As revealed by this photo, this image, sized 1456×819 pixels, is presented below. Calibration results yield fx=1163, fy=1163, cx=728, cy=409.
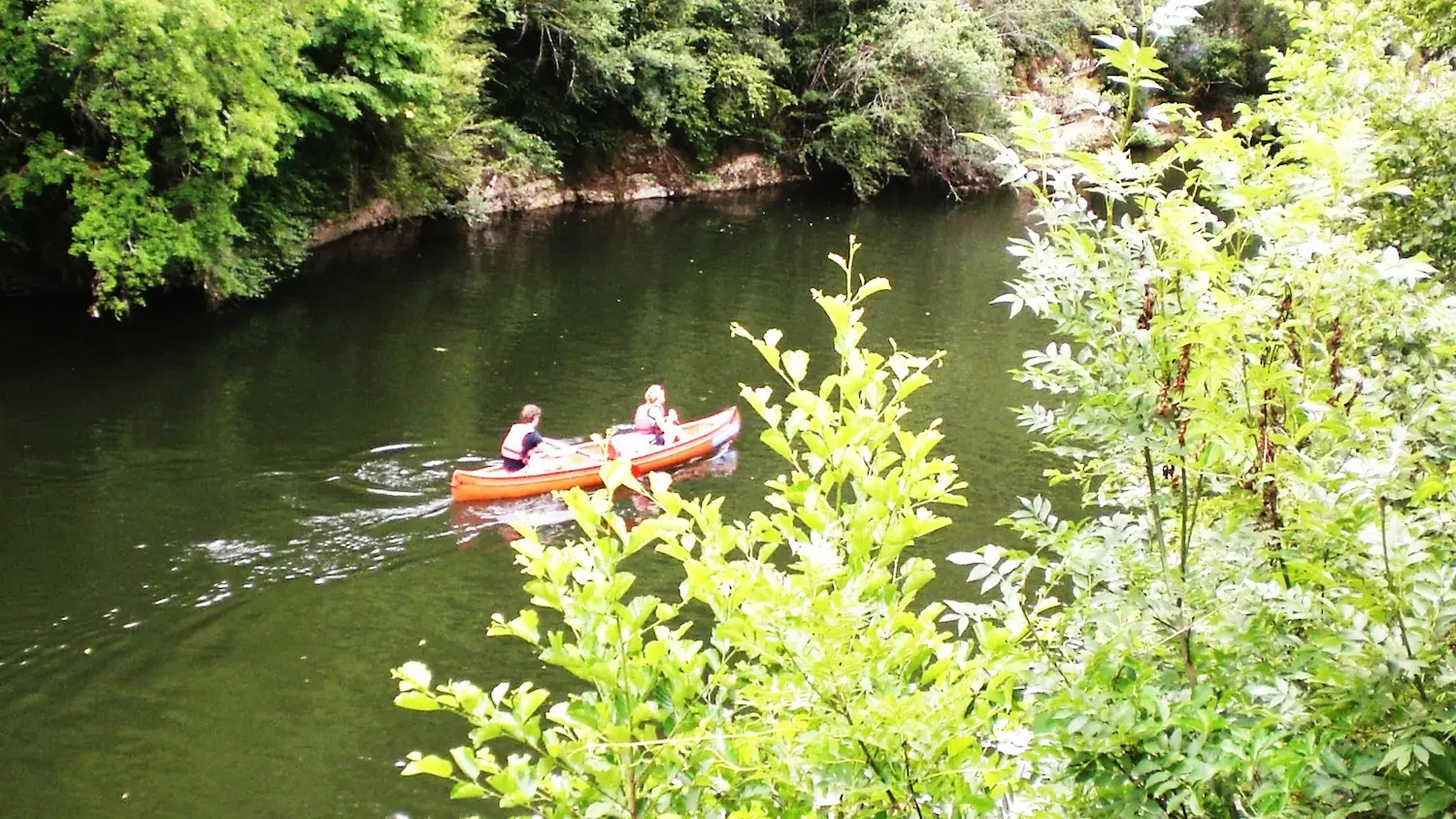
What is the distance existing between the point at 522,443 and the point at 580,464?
2.21 ft

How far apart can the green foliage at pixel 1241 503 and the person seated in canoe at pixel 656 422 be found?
10206mm

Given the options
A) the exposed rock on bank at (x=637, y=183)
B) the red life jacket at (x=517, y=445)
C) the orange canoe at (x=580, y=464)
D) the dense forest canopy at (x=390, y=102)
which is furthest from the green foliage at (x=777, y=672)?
the exposed rock on bank at (x=637, y=183)

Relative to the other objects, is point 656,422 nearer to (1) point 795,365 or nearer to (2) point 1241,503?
(1) point 795,365

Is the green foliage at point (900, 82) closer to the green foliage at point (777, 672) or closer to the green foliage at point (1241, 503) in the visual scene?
the green foliage at point (1241, 503)

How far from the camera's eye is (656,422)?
13.1m

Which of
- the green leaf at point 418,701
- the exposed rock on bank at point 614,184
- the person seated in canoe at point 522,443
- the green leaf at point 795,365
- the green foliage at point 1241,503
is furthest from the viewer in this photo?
the exposed rock on bank at point 614,184

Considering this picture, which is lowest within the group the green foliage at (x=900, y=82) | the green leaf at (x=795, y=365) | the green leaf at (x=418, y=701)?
the green leaf at (x=418, y=701)

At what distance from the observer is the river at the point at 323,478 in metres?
7.77

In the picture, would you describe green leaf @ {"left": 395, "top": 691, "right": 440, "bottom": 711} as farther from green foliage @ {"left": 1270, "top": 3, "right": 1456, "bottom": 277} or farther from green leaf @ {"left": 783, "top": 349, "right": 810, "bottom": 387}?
green foliage @ {"left": 1270, "top": 3, "right": 1456, "bottom": 277}

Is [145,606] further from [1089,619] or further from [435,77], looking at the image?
[435,77]

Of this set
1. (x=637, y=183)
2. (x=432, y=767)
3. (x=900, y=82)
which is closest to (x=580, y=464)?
(x=432, y=767)

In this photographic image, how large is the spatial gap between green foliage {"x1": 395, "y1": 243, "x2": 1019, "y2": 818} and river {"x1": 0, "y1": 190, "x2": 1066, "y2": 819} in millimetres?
5257

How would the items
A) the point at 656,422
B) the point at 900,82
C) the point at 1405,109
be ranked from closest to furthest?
1. the point at 1405,109
2. the point at 656,422
3. the point at 900,82

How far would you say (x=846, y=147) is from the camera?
31891 millimetres
